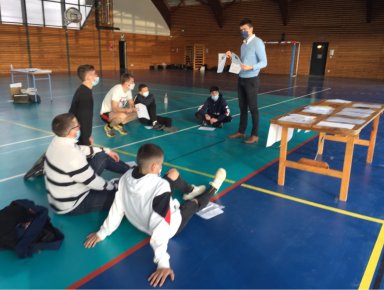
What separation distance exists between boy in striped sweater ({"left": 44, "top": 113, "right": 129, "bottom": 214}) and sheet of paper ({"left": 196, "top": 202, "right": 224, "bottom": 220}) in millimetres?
913

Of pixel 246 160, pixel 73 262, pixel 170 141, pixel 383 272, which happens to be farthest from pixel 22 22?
pixel 383 272

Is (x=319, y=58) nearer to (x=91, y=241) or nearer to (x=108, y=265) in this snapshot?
(x=91, y=241)

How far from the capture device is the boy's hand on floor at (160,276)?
7.25ft

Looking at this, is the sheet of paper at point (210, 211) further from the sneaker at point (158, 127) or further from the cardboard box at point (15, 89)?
the cardboard box at point (15, 89)

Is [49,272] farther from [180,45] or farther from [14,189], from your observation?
[180,45]

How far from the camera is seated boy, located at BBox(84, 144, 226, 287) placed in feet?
7.55

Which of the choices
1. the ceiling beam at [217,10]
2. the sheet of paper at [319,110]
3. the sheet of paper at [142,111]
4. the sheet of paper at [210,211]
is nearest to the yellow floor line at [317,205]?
the sheet of paper at [210,211]

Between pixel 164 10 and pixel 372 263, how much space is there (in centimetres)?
2884

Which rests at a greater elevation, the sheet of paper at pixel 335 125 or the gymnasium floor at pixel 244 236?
the sheet of paper at pixel 335 125

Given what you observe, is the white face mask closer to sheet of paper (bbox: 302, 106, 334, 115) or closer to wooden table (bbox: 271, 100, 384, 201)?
wooden table (bbox: 271, 100, 384, 201)

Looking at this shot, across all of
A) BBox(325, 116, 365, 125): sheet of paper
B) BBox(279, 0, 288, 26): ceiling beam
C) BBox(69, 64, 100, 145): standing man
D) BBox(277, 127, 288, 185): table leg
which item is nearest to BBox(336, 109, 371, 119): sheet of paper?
BBox(325, 116, 365, 125): sheet of paper

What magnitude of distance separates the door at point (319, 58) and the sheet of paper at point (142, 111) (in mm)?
19764

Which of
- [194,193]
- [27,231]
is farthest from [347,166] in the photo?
[27,231]

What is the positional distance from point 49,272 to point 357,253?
240 cm
